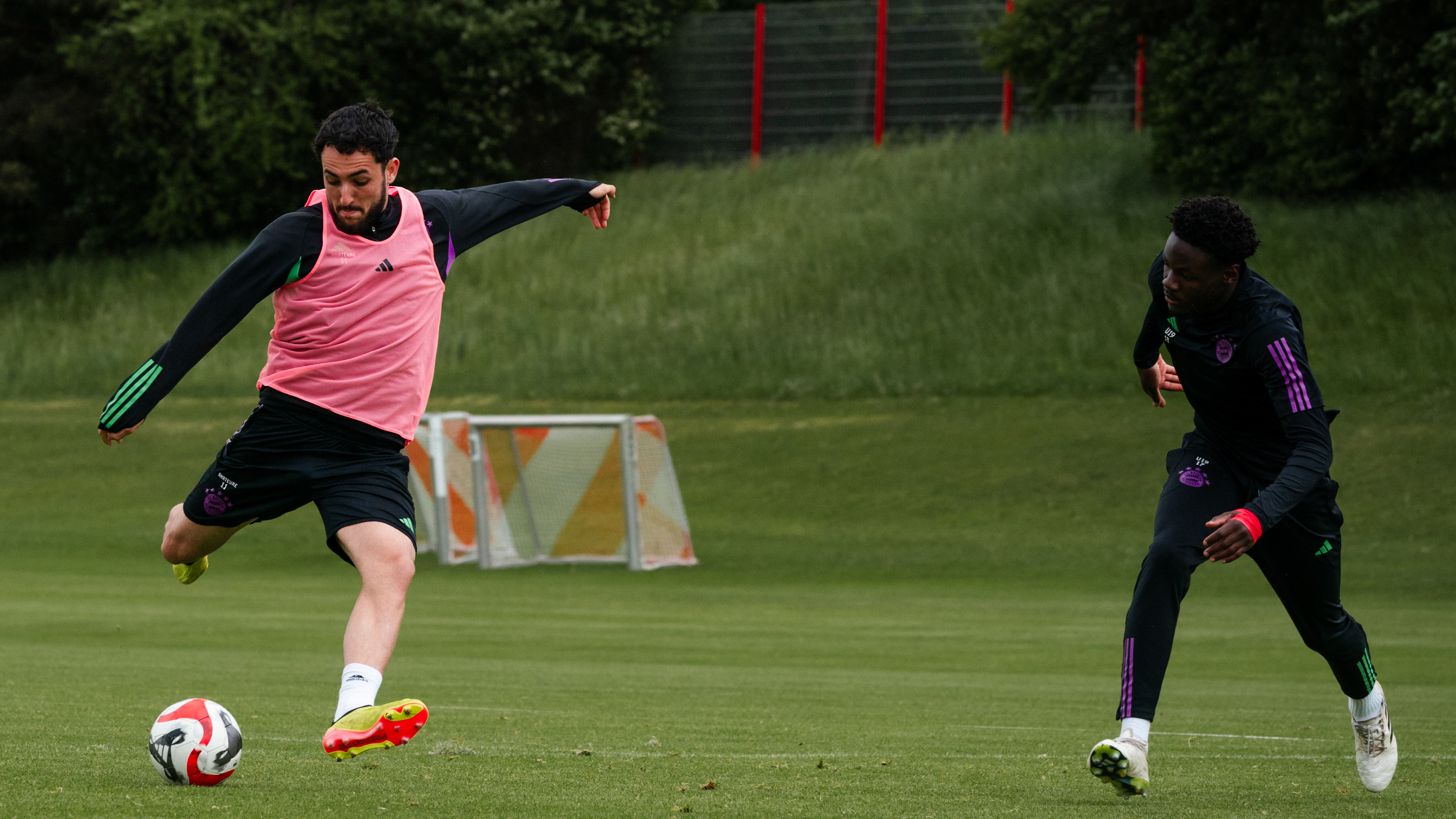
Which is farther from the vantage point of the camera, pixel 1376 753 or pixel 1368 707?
pixel 1368 707

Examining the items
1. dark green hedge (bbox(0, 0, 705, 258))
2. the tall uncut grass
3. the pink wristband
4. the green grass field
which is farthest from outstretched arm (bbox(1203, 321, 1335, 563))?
dark green hedge (bbox(0, 0, 705, 258))

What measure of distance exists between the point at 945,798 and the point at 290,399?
2927mm

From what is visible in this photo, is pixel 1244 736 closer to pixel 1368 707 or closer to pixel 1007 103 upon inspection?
pixel 1368 707

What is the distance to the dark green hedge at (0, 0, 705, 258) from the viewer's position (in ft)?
135

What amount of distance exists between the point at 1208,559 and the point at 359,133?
3550 mm

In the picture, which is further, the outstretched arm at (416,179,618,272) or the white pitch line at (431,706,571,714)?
the white pitch line at (431,706,571,714)

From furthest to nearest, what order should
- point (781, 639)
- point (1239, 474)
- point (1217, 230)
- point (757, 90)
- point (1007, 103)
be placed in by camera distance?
1. point (757, 90)
2. point (1007, 103)
3. point (781, 639)
4. point (1239, 474)
5. point (1217, 230)

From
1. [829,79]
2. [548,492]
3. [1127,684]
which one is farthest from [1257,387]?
[829,79]

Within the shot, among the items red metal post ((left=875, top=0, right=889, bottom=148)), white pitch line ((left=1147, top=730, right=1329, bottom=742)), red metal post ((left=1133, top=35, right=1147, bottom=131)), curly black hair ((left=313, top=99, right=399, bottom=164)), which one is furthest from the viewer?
red metal post ((left=875, top=0, right=889, bottom=148))

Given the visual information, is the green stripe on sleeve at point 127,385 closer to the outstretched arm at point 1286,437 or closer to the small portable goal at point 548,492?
the outstretched arm at point 1286,437

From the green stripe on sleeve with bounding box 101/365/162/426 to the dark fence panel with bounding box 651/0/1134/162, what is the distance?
3463 centimetres

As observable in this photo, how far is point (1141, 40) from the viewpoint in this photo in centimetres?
3178

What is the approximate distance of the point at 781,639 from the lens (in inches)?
617

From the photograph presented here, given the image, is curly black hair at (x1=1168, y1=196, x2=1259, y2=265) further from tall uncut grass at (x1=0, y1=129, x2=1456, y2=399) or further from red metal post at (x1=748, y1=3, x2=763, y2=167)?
red metal post at (x1=748, y1=3, x2=763, y2=167)
